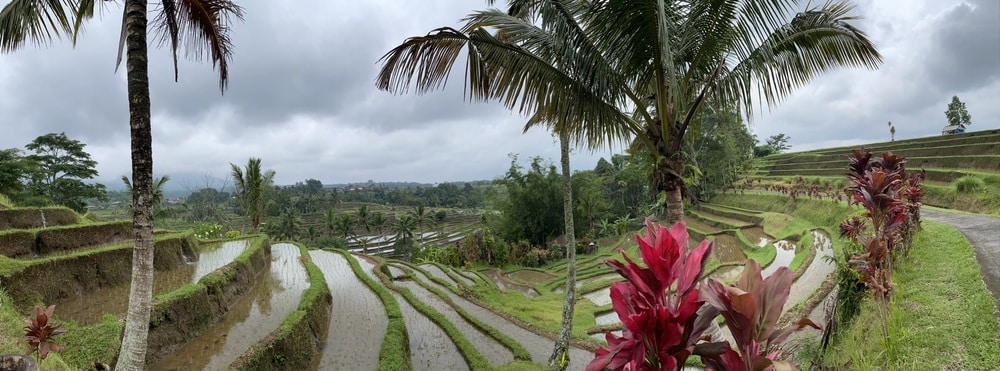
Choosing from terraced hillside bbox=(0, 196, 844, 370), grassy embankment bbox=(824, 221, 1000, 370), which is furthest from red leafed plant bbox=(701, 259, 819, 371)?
terraced hillside bbox=(0, 196, 844, 370)

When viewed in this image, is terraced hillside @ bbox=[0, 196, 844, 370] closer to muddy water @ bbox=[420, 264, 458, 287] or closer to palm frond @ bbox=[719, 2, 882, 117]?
muddy water @ bbox=[420, 264, 458, 287]

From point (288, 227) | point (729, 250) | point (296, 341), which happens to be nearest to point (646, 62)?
point (296, 341)

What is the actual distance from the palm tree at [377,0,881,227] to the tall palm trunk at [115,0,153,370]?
1.99m

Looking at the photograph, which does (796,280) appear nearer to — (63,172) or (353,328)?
(353,328)

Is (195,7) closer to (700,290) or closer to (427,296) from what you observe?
(700,290)

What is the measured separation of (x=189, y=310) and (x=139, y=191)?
4644 millimetres

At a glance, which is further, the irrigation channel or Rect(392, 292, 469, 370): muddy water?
the irrigation channel

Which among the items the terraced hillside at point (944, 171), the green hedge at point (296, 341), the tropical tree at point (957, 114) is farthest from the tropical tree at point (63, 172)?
the tropical tree at point (957, 114)

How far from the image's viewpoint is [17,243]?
768cm

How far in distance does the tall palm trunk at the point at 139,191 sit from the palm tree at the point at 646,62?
1.99 m

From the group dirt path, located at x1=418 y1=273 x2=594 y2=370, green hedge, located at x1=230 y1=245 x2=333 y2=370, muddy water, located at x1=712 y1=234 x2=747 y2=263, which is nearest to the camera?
green hedge, located at x1=230 y1=245 x2=333 y2=370

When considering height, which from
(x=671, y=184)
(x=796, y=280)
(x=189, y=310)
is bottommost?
(x=796, y=280)

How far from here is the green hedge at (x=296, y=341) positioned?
5797 mm

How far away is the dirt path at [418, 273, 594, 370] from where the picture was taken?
797 centimetres
